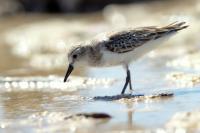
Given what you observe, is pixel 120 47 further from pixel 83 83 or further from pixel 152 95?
pixel 83 83

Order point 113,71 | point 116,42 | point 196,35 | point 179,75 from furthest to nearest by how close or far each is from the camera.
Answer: point 196,35 → point 113,71 → point 179,75 → point 116,42

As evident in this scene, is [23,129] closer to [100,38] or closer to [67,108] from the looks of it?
[67,108]

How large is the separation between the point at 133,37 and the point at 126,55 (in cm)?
30

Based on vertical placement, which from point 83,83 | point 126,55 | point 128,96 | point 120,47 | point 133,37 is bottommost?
point 128,96

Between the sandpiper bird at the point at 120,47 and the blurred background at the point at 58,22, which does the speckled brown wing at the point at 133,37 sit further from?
the blurred background at the point at 58,22

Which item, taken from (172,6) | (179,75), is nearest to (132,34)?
(179,75)

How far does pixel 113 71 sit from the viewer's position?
41.9ft

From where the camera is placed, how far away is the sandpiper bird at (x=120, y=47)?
399 inches

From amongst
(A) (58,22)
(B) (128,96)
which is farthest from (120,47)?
(A) (58,22)

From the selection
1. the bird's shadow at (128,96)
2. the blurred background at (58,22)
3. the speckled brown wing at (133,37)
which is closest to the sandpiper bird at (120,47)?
the speckled brown wing at (133,37)

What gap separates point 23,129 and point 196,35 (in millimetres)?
9415

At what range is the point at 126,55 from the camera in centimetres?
1020

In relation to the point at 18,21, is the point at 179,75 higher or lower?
lower

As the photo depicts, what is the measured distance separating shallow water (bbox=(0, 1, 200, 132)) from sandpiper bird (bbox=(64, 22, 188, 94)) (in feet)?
1.74
